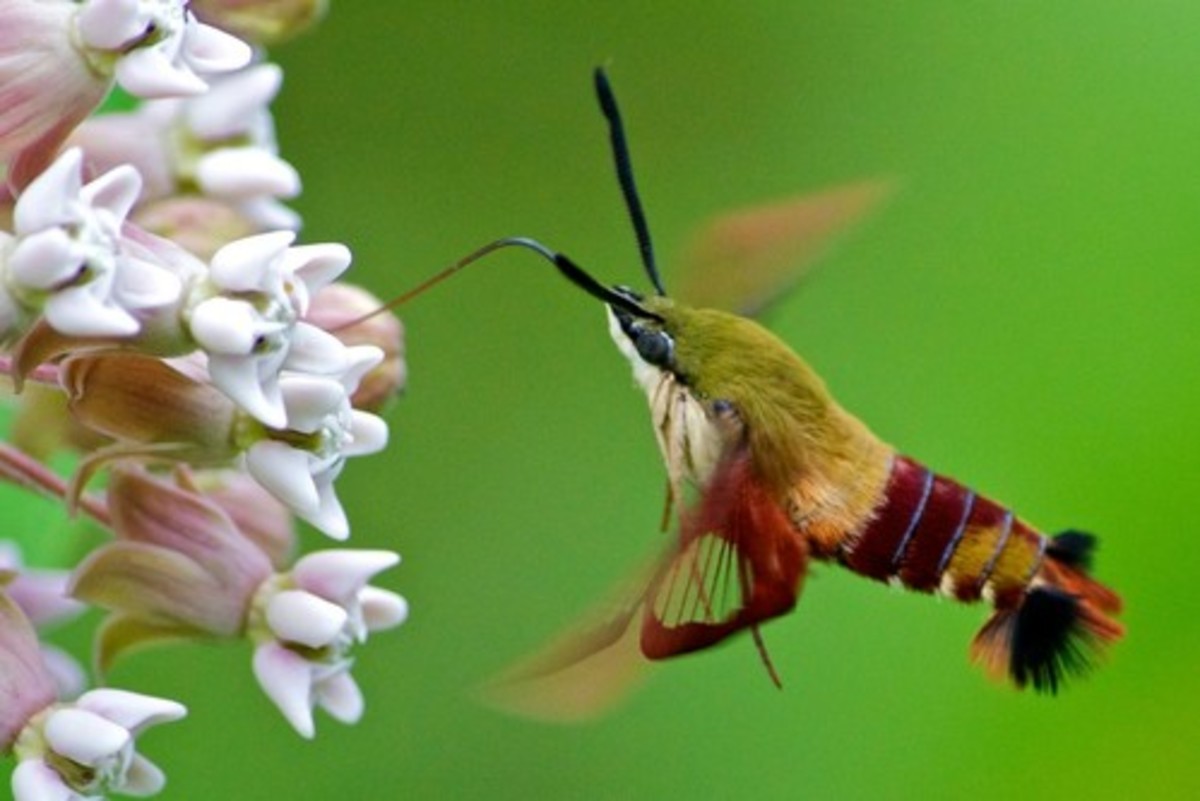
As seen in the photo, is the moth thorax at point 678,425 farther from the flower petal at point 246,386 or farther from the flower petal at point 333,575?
the flower petal at point 246,386

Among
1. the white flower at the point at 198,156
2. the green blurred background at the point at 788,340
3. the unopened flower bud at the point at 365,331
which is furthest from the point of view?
the green blurred background at the point at 788,340

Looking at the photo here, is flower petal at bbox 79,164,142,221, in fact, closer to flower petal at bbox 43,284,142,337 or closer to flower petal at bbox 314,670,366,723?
flower petal at bbox 43,284,142,337

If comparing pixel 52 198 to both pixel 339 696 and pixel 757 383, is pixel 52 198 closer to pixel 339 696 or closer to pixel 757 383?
pixel 339 696

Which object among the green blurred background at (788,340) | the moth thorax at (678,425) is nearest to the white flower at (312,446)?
the moth thorax at (678,425)

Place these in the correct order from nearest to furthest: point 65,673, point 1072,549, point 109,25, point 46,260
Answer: point 46,260, point 109,25, point 65,673, point 1072,549

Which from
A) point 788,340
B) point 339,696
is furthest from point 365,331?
point 788,340

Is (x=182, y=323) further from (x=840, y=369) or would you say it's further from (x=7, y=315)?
(x=840, y=369)
